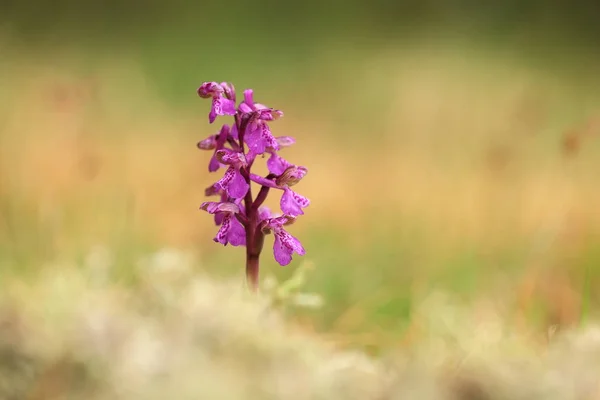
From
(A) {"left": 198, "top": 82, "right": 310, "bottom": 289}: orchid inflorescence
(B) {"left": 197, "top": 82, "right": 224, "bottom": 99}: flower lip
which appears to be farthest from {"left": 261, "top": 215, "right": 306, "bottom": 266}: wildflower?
(B) {"left": 197, "top": 82, "right": 224, "bottom": 99}: flower lip

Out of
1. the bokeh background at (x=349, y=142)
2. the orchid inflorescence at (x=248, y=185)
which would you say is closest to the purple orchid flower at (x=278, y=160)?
the orchid inflorescence at (x=248, y=185)

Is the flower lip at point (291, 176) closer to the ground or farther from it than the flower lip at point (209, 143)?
closer to the ground

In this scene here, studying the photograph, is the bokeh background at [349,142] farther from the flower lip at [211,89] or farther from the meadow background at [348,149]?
the flower lip at [211,89]

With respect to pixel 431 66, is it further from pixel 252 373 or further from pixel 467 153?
pixel 252 373

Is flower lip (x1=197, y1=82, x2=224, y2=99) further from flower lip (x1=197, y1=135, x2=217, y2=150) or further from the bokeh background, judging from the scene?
the bokeh background

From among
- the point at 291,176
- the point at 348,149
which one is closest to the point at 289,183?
the point at 291,176
